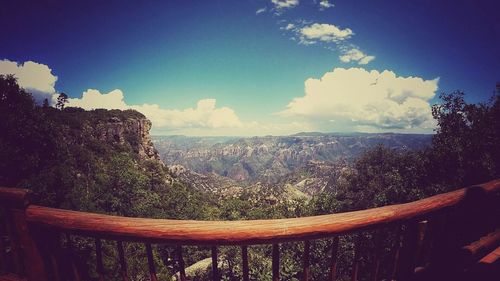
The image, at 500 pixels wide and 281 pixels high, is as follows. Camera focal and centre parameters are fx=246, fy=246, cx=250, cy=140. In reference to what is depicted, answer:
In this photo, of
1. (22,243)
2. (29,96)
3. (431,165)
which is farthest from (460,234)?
(29,96)

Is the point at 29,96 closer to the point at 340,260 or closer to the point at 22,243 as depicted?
the point at 22,243

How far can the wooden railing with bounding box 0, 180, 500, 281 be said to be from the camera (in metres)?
1.33

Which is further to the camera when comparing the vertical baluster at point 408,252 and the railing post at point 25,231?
the vertical baluster at point 408,252

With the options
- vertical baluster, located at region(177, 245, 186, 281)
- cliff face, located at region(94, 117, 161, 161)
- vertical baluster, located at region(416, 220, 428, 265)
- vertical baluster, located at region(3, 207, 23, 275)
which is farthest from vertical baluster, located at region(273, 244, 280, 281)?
cliff face, located at region(94, 117, 161, 161)

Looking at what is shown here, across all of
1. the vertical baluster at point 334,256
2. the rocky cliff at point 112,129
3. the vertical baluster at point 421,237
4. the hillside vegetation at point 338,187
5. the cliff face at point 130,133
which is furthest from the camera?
the cliff face at point 130,133

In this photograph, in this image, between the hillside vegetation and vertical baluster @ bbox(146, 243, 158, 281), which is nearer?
vertical baluster @ bbox(146, 243, 158, 281)

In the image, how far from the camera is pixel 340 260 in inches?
869

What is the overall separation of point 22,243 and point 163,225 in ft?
3.69

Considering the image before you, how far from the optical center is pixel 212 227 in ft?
4.38

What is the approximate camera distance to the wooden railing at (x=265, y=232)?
1335mm

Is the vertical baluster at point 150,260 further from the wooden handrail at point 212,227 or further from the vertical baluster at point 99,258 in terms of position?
the vertical baluster at point 99,258

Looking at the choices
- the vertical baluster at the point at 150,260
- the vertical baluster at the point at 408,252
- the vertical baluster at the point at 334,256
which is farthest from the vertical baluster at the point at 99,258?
the vertical baluster at the point at 408,252

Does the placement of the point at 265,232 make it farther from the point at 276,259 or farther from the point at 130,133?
the point at 130,133

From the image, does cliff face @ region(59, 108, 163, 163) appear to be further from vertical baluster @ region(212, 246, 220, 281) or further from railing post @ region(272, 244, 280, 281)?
railing post @ region(272, 244, 280, 281)
